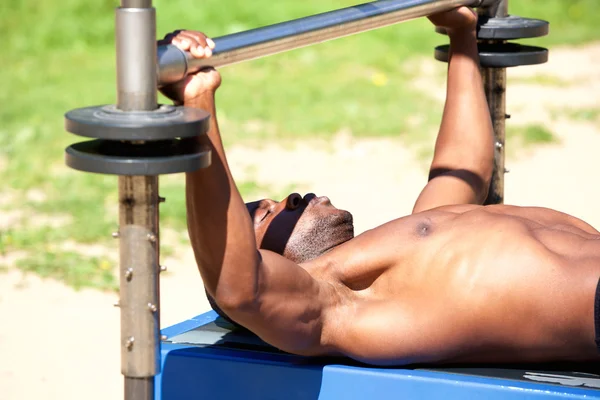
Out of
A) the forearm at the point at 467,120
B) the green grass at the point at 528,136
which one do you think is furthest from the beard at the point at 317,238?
the green grass at the point at 528,136

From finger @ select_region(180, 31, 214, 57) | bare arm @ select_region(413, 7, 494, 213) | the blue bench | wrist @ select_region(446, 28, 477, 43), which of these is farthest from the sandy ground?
finger @ select_region(180, 31, 214, 57)

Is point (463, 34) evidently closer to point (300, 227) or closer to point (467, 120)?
point (467, 120)

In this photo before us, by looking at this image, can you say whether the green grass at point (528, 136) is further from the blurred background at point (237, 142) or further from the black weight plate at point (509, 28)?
the black weight plate at point (509, 28)

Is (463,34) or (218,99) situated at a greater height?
(218,99)

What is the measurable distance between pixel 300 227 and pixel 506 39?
2.94ft

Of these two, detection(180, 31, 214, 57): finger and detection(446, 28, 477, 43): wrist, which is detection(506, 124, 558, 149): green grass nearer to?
detection(446, 28, 477, 43): wrist

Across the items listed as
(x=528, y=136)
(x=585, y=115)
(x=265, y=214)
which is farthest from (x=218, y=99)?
(x=265, y=214)

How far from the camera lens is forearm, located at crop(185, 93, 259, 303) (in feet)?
6.26

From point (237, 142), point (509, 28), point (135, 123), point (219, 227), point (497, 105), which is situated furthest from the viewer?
point (237, 142)

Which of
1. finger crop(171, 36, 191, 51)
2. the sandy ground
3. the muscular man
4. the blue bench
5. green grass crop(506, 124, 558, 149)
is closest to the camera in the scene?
finger crop(171, 36, 191, 51)

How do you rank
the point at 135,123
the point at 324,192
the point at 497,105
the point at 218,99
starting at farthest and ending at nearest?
the point at 218,99
the point at 324,192
the point at 497,105
the point at 135,123

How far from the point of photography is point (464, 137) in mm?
2984

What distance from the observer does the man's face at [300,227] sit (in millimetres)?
2596

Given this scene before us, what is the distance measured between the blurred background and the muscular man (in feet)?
4.01
